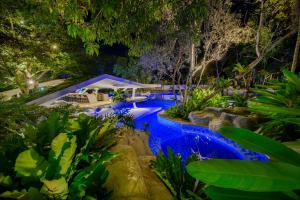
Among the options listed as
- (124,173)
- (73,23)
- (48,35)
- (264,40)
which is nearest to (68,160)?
(124,173)

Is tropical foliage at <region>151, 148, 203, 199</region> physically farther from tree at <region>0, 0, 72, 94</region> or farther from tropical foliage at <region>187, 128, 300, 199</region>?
tree at <region>0, 0, 72, 94</region>

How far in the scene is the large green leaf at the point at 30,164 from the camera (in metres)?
2.22

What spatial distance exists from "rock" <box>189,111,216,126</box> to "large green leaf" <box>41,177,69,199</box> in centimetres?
843

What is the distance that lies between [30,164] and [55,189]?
36 centimetres

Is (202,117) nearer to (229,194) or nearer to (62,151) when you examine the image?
(62,151)

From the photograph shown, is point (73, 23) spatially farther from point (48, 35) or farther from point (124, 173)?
point (48, 35)

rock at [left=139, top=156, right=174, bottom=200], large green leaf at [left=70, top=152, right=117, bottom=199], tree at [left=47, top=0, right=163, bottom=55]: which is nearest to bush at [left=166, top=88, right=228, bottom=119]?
tree at [left=47, top=0, right=163, bottom=55]

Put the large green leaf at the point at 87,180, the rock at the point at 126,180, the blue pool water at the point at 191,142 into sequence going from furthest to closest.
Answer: the blue pool water at the point at 191,142, the rock at the point at 126,180, the large green leaf at the point at 87,180

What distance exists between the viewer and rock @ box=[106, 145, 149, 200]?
9.55 ft

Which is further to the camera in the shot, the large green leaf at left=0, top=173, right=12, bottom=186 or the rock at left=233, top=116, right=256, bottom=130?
the rock at left=233, top=116, right=256, bottom=130

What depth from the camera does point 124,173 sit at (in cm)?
324

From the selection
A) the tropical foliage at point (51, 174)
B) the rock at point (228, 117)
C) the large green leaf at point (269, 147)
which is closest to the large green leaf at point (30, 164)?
the tropical foliage at point (51, 174)

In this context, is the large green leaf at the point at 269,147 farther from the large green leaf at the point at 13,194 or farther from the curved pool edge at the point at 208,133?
the curved pool edge at the point at 208,133

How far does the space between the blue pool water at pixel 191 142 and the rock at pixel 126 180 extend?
2080mm
